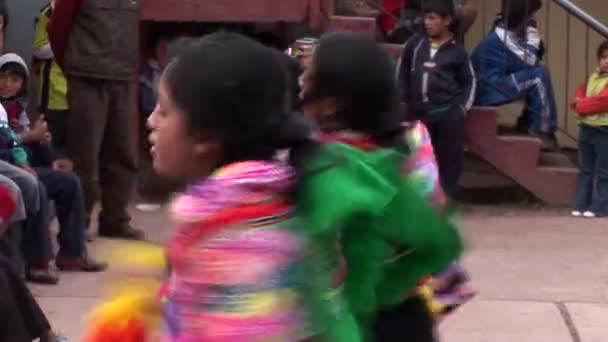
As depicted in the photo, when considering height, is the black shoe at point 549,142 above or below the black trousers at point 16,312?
below

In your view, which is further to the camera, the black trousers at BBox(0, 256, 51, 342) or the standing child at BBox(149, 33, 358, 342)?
the black trousers at BBox(0, 256, 51, 342)

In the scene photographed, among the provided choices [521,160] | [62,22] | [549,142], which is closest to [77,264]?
[62,22]

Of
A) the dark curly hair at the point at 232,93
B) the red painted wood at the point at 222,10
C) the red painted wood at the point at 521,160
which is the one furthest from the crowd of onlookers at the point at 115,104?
the dark curly hair at the point at 232,93

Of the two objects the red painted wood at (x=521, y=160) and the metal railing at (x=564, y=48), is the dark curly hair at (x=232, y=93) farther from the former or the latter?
the metal railing at (x=564, y=48)

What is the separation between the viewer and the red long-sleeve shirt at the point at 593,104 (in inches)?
370

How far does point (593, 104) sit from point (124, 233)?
11.5 ft

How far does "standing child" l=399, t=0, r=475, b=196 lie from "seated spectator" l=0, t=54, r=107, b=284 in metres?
2.72

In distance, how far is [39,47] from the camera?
30.3ft

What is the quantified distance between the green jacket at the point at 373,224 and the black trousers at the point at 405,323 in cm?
6

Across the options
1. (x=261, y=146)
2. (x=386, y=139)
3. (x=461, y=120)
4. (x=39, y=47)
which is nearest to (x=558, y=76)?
(x=461, y=120)

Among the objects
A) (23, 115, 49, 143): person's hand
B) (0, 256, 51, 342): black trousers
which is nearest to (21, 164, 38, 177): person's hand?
(23, 115, 49, 143): person's hand

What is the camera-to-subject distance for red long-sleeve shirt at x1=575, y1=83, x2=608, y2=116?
9.40 m

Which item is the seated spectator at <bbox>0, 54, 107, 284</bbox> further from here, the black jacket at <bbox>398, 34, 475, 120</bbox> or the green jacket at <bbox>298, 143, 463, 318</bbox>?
the green jacket at <bbox>298, 143, 463, 318</bbox>

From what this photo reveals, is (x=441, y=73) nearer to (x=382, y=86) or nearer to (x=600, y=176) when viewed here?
(x=600, y=176)
